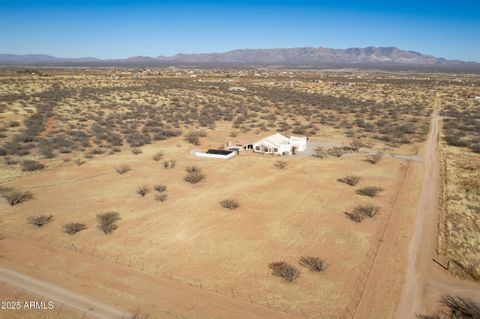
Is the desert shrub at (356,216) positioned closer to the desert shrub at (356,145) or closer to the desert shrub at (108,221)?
the desert shrub at (108,221)

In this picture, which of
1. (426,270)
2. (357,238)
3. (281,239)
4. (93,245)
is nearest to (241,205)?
(281,239)

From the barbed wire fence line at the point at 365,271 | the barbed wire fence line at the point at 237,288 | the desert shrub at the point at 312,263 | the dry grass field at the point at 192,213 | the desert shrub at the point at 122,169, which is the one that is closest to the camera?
the barbed wire fence line at the point at 237,288

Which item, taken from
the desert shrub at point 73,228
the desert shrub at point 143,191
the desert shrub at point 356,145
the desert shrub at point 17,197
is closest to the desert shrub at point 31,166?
the desert shrub at point 17,197

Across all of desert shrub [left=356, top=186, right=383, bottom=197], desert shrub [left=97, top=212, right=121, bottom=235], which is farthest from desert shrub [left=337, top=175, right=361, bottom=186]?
desert shrub [left=97, top=212, right=121, bottom=235]

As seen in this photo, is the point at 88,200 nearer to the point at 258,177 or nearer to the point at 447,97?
the point at 258,177

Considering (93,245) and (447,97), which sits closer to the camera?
(93,245)

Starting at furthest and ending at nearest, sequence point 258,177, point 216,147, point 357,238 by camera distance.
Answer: point 216,147, point 258,177, point 357,238
